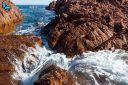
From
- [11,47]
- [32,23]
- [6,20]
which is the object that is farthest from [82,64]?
[32,23]

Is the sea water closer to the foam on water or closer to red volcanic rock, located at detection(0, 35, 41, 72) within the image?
the foam on water

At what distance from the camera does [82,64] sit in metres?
Result: 27.2

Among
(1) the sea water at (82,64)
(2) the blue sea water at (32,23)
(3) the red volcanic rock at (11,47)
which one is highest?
(3) the red volcanic rock at (11,47)

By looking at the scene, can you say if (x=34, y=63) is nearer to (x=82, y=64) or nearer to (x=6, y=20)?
(x=82, y=64)

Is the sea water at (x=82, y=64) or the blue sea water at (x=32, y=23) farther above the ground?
the sea water at (x=82, y=64)

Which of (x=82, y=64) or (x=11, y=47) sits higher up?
(x=11, y=47)

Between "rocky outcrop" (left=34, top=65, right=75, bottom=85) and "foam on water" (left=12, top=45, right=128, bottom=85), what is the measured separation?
2.74 feet

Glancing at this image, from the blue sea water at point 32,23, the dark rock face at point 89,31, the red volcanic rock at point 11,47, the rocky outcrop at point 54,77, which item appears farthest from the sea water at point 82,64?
the blue sea water at point 32,23

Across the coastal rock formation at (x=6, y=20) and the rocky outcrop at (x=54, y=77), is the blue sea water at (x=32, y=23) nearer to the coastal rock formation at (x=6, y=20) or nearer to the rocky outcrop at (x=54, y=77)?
the coastal rock formation at (x=6, y=20)

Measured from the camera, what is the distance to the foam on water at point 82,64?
25.0 meters

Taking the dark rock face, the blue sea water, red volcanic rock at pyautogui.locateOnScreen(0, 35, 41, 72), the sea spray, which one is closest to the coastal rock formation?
the blue sea water

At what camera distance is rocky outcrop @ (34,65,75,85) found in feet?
73.4

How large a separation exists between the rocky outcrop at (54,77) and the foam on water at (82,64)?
83 centimetres

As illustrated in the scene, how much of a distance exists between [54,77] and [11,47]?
7543mm
